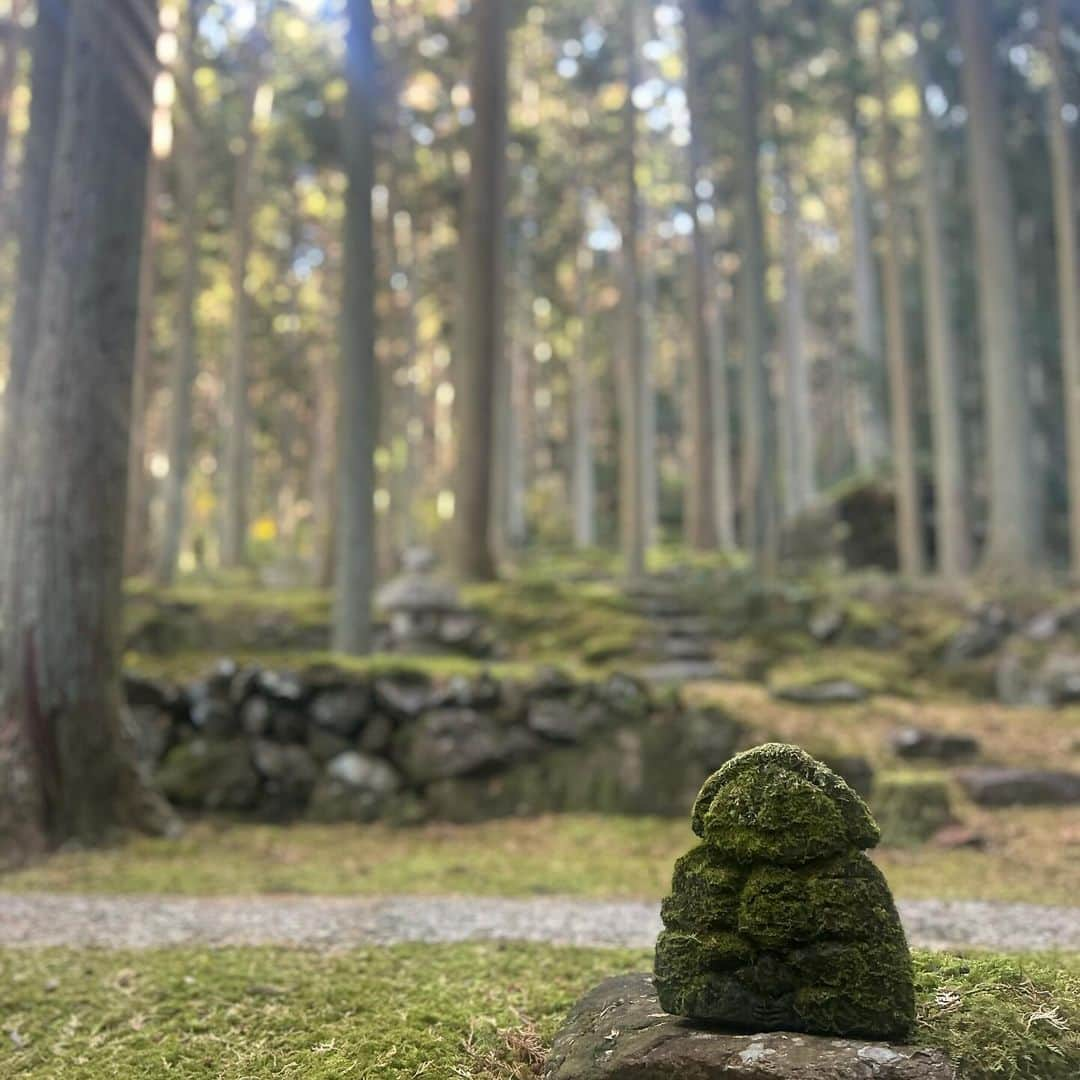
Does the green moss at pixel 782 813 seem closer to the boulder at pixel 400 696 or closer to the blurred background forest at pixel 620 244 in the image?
the boulder at pixel 400 696

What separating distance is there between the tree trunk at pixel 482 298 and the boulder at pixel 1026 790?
7648 mm

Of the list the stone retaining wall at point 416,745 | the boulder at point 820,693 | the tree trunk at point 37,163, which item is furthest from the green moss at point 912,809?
the tree trunk at point 37,163

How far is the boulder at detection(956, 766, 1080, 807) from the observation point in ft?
24.6

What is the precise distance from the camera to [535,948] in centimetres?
421

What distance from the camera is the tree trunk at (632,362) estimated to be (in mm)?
16312

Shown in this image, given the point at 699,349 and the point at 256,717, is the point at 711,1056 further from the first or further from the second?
the point at 699,349

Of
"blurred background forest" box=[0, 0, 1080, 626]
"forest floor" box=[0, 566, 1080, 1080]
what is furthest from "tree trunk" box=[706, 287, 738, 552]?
"forest floor" box=[0, 566, 1080, 1080]

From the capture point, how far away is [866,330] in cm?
2452

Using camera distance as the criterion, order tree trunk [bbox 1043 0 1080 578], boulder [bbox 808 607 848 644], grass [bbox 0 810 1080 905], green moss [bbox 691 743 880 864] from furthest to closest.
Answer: tree trunk [bbox 1043 0 1080 578] → boulder [bbox 808 607 848 644] → grass [bbox 0 810 1080 905] → green moss [bbox 691 743 880 864]

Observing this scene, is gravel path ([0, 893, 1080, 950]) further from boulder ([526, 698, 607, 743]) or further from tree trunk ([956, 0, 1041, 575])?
tree trunk ([956, 0, 1041, 575])

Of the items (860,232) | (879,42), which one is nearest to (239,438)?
(879,42)

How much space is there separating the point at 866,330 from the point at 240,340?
14961 millimetres

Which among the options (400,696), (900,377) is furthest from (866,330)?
(400,696)

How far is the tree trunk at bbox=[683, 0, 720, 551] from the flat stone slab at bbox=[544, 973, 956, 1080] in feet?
54.8
